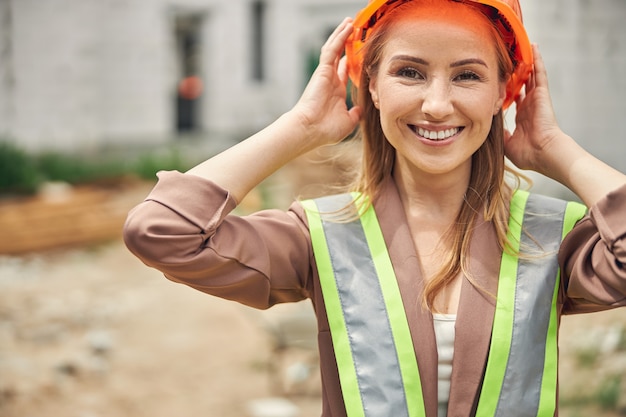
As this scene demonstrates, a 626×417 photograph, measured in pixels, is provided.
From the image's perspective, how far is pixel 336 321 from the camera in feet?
5.93

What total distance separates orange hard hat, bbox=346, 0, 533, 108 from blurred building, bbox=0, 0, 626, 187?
4920 millimetres

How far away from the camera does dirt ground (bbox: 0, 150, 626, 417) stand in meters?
4.99

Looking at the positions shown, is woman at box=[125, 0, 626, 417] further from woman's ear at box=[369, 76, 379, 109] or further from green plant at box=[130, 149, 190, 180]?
green plant at box=[130, 149, 190, 180]

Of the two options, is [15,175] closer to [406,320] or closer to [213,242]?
[213,242]

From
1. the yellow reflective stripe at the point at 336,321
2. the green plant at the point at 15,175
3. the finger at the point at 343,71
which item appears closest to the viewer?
the yellow reflective stripe at the point at 336,321

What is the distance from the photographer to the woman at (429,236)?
1716mm

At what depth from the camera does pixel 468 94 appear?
177 centimetres

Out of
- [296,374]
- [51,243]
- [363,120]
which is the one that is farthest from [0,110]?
[363,120]

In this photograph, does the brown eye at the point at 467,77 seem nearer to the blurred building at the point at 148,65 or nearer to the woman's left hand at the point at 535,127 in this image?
the woman's left hand at the point at 535,127

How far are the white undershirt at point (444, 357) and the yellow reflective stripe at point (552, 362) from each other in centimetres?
20

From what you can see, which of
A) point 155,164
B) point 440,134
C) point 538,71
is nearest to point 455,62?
point 440,134

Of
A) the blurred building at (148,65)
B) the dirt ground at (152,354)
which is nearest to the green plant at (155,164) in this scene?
the blurred building at (148,65)

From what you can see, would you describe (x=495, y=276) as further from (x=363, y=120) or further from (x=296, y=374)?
(x=296, y=374)

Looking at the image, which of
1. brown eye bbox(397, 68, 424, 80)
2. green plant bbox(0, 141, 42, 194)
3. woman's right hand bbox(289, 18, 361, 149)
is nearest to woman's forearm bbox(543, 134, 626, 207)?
brown eye bbox(397, 68, 424, 80)
